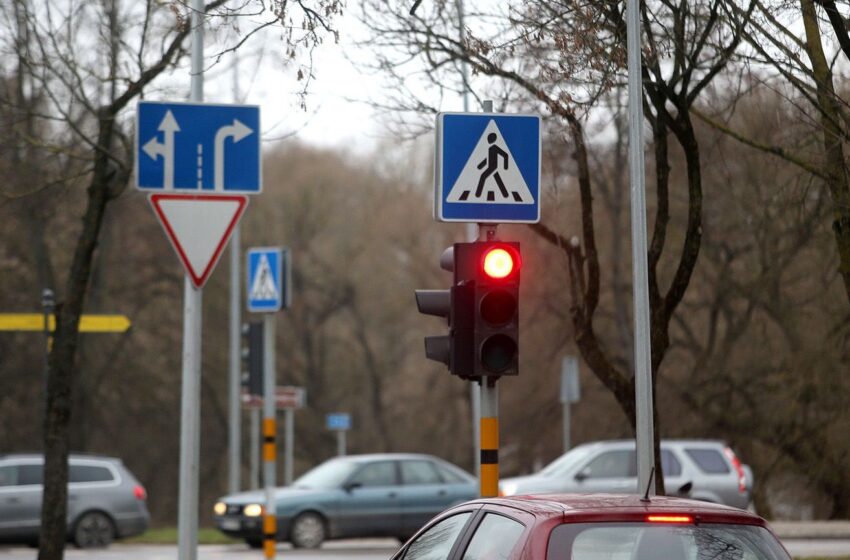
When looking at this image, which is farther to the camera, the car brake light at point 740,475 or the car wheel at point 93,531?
the car wheel at point 93,531

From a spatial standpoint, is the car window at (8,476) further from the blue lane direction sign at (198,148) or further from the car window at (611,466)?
the blue lane direction sign at (198,148)

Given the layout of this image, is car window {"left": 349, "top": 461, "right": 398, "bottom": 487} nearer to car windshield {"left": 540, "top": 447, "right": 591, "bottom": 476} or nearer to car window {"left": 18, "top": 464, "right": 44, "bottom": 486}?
car windshield {"left": 540, "top": 447, "right": 591, "bottom": 476}

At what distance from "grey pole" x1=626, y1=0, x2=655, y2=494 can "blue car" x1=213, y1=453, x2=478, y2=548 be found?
15.0 metres

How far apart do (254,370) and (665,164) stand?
698 cm

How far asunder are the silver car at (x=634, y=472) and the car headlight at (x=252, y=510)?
3.83 metres

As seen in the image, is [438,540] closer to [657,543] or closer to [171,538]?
[657,543]

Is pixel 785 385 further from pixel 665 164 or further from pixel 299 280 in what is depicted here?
pixel 299 280

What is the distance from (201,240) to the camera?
395 inches

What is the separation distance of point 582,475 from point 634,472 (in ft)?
2.89

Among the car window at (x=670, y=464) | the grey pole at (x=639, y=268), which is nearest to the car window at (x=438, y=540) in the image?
the grey pole at (x=639, y=268)

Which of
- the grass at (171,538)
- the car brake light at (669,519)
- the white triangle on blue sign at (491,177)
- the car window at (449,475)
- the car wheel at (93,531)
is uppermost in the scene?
the white triangle on blue sign at (491,177)

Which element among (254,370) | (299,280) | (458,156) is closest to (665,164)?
(458,156)

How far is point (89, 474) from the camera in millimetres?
27125

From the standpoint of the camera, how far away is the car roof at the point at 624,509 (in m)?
6.27
